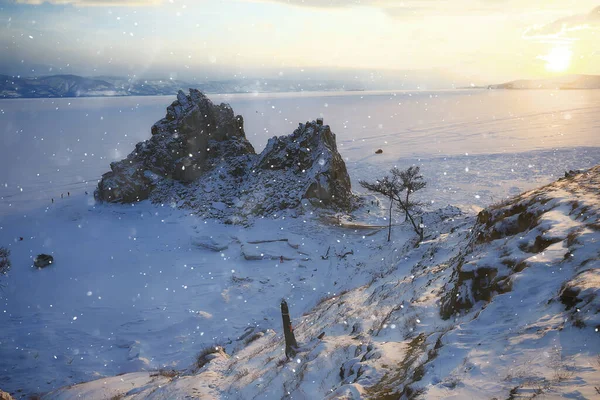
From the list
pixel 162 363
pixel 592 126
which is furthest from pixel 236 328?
pixel 592 126

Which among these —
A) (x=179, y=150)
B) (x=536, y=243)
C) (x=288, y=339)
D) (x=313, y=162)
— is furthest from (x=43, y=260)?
(x=536, y=243)

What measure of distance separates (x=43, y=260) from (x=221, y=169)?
19363mm

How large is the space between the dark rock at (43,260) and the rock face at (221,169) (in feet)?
37.6

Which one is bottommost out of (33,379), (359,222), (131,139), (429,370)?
(33,379)

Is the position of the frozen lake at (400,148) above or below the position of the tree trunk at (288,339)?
above

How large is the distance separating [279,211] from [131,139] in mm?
79708

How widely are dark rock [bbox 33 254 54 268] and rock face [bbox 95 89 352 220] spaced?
1145cm

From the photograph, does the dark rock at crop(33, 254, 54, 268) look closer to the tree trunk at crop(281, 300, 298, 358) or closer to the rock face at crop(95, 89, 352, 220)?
the rock face at crop(95, 89, 352, 220)

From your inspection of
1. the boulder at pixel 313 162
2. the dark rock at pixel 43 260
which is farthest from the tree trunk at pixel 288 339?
the dark rock at pixel 43 260

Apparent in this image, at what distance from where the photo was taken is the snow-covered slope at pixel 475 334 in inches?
229

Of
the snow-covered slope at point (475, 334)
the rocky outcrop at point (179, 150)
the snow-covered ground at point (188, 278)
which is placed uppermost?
the rocky outcrop at point (179, 150)

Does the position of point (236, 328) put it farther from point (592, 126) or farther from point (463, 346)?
point (592, 126)

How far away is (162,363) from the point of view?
1753 cm

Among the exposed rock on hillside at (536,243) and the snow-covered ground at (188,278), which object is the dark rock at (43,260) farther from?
the exposed rock on hillside at (536,243)
